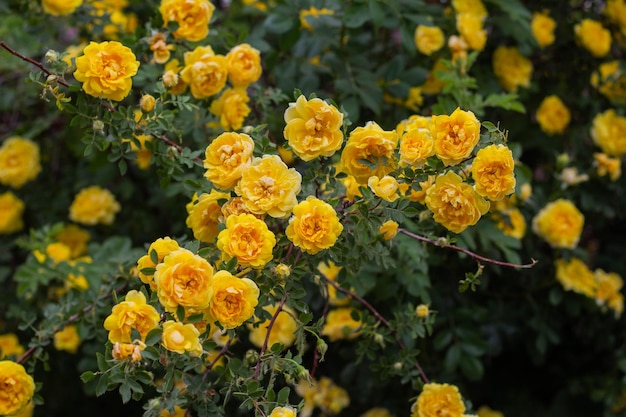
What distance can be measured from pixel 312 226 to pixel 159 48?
56cm

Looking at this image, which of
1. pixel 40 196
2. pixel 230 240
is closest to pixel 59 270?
pixel 40 196

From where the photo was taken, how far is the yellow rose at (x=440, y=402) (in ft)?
4.36

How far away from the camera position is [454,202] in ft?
3.75

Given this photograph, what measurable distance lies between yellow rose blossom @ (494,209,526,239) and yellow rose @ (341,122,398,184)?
2.32 ft

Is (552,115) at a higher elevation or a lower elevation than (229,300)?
lower

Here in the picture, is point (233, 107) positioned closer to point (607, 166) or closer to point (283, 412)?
point (283, 412)

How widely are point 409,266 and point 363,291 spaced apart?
13 cm

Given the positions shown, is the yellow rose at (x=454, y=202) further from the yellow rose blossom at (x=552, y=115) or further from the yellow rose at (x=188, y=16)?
the yellow rose blossom at (x=552, y=115)

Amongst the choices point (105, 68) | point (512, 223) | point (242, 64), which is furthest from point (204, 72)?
point (512, 223)

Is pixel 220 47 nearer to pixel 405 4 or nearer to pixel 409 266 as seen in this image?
pixel 405 4

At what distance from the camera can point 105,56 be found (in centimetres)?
120

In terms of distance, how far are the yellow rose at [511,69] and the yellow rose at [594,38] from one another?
182 millimetres

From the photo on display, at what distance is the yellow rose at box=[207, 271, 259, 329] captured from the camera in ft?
3.43

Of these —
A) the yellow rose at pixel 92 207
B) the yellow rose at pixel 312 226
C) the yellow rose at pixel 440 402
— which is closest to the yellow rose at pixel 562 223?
the yellow rose at pixel 440 402
